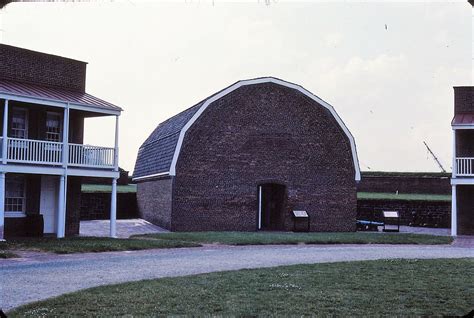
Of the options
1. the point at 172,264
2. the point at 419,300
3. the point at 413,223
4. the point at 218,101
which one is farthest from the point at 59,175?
the point at 413,223

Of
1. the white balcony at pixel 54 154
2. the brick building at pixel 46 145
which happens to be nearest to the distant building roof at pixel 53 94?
the brick building at pixel 46 145

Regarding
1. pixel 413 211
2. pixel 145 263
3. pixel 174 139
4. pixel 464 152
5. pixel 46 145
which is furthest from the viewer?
pixel 413 211

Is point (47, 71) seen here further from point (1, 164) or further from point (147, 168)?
point (147, 168)

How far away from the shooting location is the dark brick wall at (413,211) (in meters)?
38.8

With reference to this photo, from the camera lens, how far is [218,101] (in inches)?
1161

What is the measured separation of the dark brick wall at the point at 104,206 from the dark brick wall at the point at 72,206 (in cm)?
1010

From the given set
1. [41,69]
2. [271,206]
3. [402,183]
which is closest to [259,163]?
[271,206]

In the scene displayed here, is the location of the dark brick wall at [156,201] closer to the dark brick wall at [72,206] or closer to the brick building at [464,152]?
the dark brick wall at [72,206]

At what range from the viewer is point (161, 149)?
32188 millimetres

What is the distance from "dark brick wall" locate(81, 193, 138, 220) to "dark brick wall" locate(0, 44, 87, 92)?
1138 centimetres

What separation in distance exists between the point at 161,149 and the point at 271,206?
6.04m

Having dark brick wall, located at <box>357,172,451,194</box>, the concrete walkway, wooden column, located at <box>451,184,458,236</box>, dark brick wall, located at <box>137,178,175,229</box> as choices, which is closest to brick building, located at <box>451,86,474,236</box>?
wooden column, located at <box>451,184,458,236</box>

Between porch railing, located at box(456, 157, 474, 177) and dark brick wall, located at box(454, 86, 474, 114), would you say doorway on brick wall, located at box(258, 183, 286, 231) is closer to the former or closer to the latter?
porch railing, located at box(456, 157, 474, 177)

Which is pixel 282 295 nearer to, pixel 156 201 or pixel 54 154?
pixel 54 154
